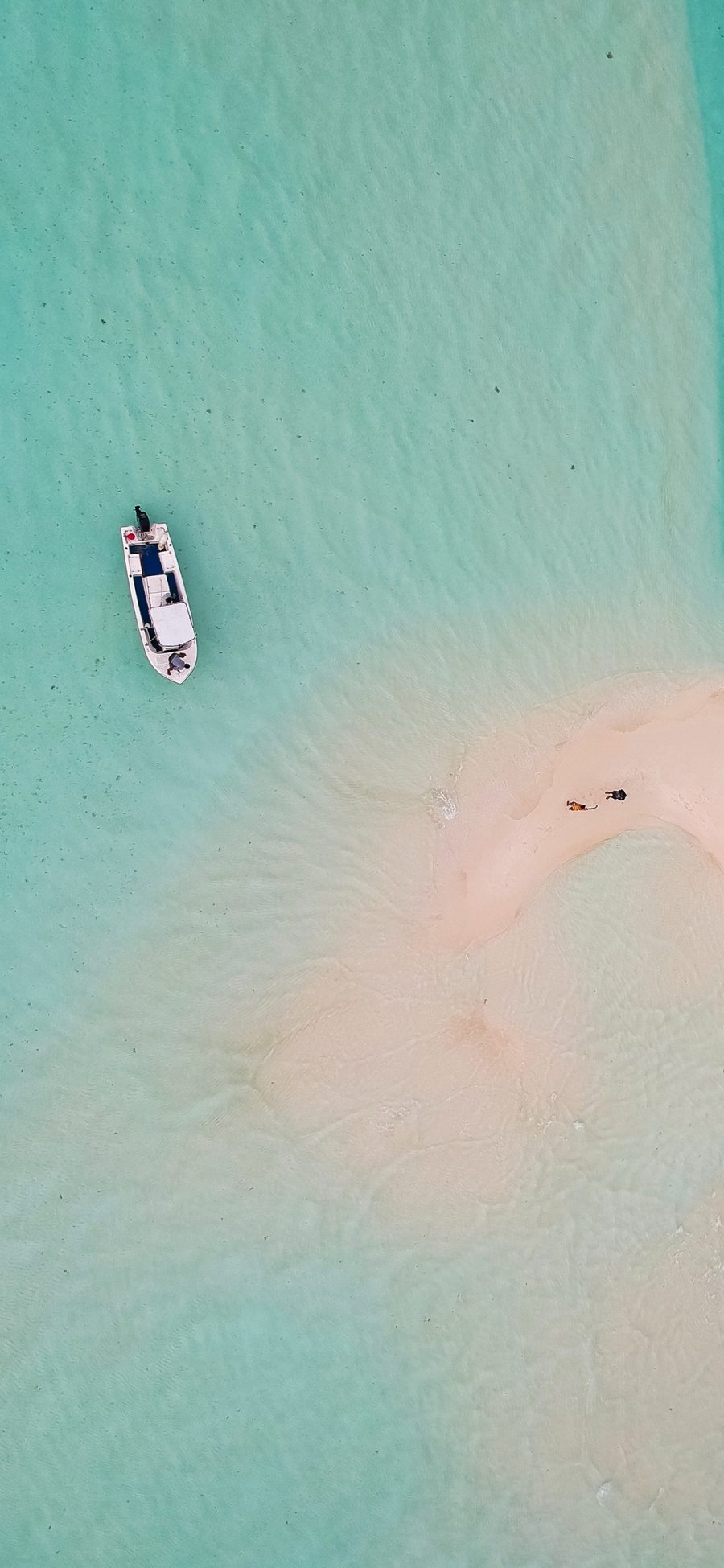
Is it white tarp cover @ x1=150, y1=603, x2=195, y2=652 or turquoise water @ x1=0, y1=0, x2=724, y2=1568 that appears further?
turquoise water @ x1=0, y1=0, x2=724, y2=1568

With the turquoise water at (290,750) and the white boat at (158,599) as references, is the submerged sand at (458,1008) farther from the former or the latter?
the white boat at (158,599)

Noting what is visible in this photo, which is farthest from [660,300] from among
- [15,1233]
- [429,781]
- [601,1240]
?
[15,1233]

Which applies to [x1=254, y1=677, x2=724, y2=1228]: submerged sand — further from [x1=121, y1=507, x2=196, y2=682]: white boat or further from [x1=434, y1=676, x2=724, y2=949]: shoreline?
[x1=121, y1=507, x2=196, y2=682]: white boat

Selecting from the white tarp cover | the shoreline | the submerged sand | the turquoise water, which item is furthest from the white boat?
the shoreline

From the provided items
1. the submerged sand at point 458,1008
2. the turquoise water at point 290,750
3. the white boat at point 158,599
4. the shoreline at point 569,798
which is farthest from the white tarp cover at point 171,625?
the shoreline at point 569,798

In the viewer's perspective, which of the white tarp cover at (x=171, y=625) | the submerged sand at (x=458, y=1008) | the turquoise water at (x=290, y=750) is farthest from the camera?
the submerged sand at (x=458, y=1008)

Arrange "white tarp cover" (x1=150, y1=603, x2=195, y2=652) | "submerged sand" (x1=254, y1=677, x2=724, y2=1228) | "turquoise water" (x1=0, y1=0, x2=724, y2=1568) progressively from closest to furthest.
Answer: "white tarp cover" (x1=150, y1=603, x2=195, y2=652), "turquoise water" (x1=0, y1=0, x2=724, y2=1568), "submerged sand" (x1=254, y1=677, x2=724, y2=1228)

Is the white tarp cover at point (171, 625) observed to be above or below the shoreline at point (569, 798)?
above

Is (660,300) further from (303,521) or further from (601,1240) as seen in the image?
(601,1240)

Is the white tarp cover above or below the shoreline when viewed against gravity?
above
